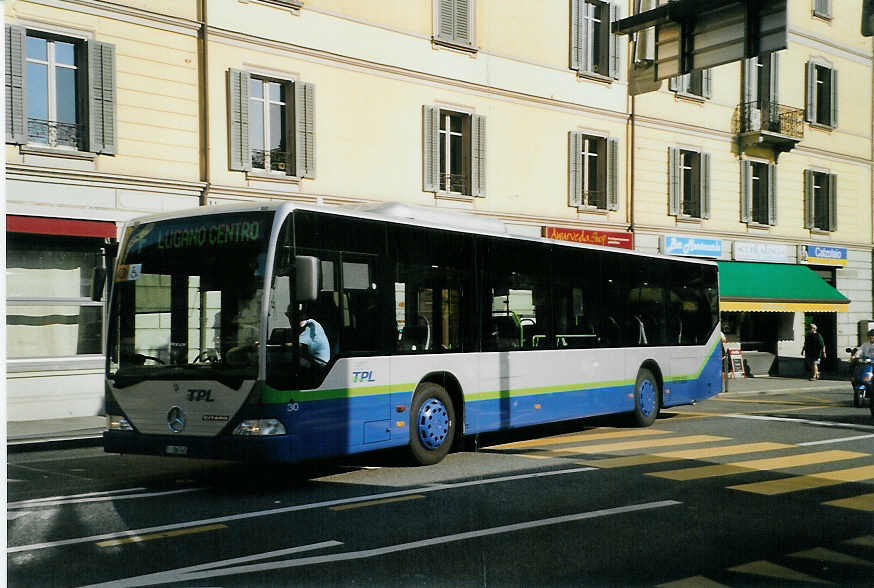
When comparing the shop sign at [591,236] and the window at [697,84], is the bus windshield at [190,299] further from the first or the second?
the window at [697,84]

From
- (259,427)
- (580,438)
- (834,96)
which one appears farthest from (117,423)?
(834,96)

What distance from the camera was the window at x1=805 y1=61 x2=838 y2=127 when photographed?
30.2m

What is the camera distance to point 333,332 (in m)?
9.02

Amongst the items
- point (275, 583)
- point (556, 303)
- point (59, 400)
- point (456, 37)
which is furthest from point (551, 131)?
point (275, 583)

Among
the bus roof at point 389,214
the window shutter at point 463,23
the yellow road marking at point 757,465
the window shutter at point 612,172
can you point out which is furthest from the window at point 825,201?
the yellow road marking at point 757,465

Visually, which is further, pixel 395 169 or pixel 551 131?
pixel 551 131

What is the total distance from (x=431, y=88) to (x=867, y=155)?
18896 mm

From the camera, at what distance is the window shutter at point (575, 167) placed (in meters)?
24.1

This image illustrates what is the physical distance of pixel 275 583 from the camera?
18.0 feet

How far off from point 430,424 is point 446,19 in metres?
13.5

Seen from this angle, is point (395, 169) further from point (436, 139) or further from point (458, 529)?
point (458, 529)

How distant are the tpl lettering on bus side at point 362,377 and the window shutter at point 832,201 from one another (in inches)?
1019

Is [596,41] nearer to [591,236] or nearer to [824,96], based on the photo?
[591,236]

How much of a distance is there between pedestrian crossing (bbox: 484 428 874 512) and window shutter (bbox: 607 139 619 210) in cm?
1245
